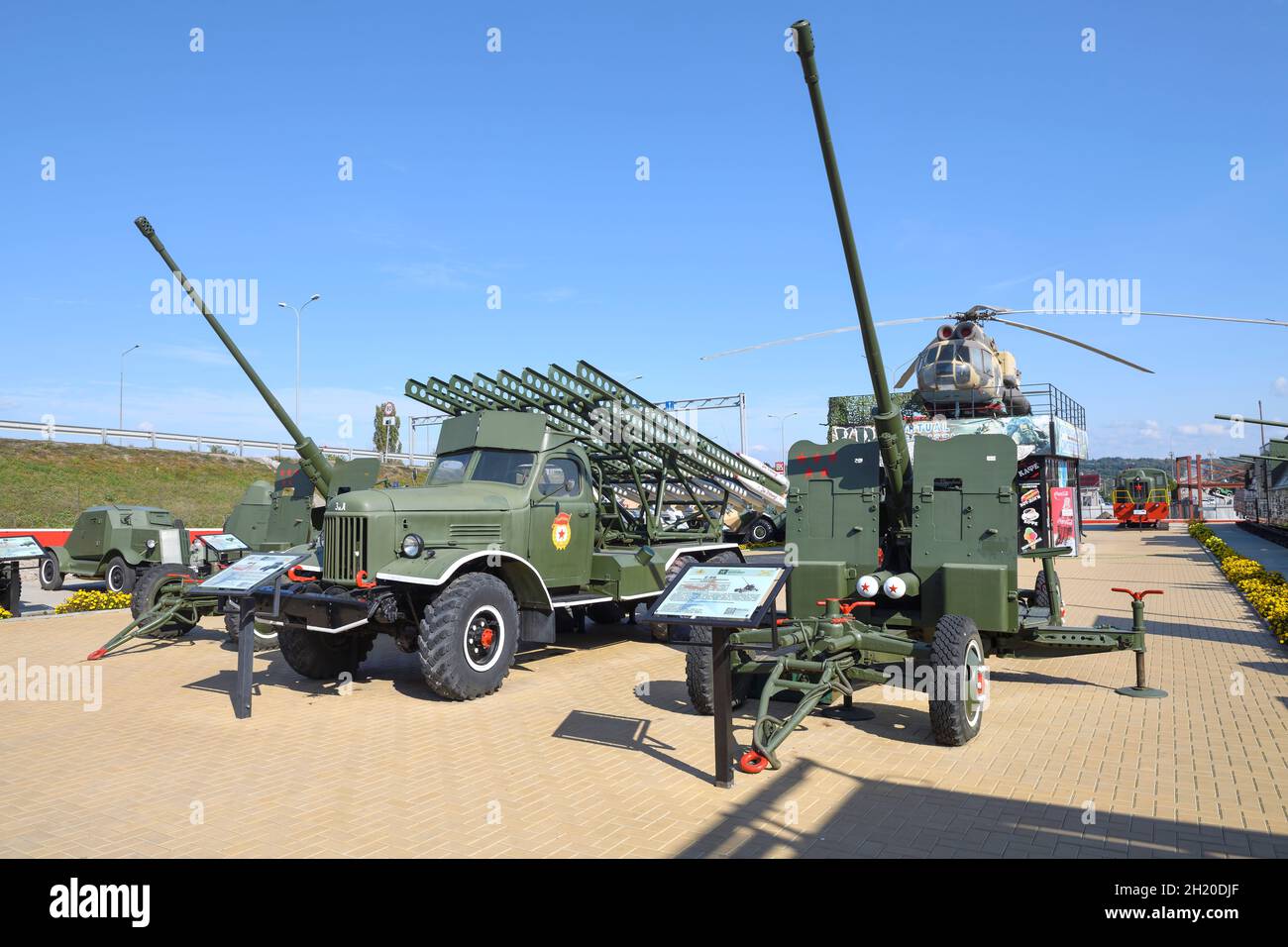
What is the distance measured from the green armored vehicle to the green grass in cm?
1260

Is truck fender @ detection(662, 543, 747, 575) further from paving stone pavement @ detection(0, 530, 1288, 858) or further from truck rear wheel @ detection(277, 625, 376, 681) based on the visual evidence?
truck rear wheel @ detection(277, 625, 376, 681)

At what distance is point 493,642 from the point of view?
8.33 metres

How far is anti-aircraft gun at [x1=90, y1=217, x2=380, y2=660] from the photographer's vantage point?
10.4 metres

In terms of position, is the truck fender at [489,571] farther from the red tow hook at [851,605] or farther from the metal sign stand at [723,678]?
the red tow hook at [851,605]

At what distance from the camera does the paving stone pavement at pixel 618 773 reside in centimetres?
472

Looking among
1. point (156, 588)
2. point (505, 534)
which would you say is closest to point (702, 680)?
point (505, 534)

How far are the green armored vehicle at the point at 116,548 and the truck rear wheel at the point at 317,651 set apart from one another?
860cm

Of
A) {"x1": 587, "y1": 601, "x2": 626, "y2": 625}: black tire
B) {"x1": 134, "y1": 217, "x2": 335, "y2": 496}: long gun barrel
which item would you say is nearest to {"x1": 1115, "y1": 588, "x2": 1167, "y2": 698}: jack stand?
{"x1": 587, "y1": 601, "x2": 626, "y2": 625}: black tire

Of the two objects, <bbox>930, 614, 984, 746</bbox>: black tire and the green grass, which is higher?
the green grass

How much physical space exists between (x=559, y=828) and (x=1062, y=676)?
6219 mm

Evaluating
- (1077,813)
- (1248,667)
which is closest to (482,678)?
(1077,813)

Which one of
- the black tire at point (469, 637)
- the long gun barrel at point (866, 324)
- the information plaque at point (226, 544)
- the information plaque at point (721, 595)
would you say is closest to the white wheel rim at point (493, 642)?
the black tire at point (469, 637)

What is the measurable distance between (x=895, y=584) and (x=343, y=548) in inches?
199

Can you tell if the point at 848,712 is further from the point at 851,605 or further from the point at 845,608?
the point at 851,605
